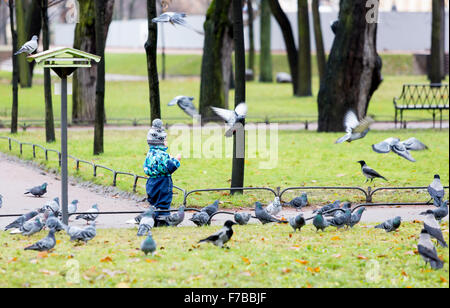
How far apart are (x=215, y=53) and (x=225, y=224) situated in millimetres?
18552

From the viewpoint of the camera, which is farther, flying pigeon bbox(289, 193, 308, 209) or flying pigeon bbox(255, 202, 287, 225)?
flying pigeon bbox(289, 193, 308, 209)

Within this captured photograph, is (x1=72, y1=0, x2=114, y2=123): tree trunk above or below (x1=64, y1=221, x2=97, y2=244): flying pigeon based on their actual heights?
above

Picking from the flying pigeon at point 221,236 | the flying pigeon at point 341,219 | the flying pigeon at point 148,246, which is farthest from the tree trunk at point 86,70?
the flying pigeon at point 148,246

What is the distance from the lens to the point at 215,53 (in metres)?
27.6

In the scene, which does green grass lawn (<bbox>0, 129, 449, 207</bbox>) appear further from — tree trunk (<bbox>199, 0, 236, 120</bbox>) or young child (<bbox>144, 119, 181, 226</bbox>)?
tree trunk (<bbox>199, 0, 236, 120</bbox>)

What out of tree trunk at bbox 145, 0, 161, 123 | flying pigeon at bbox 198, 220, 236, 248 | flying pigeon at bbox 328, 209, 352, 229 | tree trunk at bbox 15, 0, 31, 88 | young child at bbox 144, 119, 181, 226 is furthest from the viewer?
tree trunk at bbox 15, 0, 31, 88

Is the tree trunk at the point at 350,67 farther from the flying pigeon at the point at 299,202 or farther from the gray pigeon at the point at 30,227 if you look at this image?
the gray pigeon at the point at 30,227

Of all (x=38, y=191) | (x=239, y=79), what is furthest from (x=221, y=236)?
(x=38, y=191)

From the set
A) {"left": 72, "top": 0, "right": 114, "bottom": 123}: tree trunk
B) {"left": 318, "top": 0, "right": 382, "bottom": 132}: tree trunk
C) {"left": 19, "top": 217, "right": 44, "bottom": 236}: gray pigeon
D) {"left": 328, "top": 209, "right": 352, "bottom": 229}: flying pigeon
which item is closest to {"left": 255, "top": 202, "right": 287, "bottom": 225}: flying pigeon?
{"left": 328, "top": 209, "right": 352, "bottom": 229}: flying pigeon

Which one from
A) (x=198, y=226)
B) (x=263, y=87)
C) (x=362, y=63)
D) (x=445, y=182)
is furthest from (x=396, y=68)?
(x=198, y=226)

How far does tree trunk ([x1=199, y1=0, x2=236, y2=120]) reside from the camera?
90.1ft

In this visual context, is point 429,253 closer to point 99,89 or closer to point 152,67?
point 152,67

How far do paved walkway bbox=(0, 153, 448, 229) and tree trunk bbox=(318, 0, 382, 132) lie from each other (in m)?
9.27
